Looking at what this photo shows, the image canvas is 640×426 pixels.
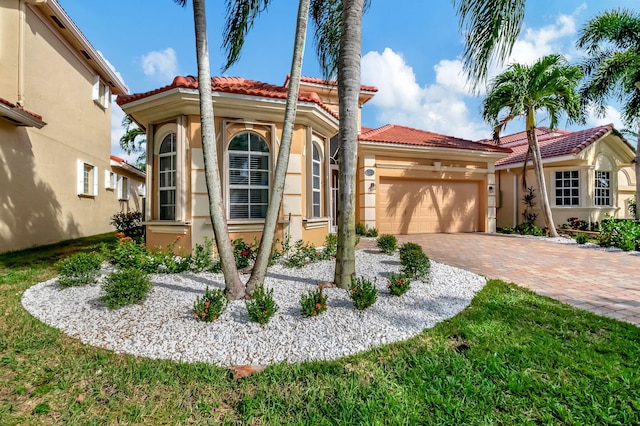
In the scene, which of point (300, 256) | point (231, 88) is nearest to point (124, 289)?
point (300, 256)

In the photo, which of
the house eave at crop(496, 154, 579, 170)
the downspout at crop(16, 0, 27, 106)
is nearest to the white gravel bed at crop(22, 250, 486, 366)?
the downspout at crop(16, 0, 27, 106)

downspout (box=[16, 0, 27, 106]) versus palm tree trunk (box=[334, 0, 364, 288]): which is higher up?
downspout (box=[16, 0, 27, 106])

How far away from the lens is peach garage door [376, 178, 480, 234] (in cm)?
1304

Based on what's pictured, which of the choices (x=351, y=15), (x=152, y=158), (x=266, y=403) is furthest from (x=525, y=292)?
(x=152, y=158)

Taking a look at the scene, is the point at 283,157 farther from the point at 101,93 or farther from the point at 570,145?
the point at 570,145

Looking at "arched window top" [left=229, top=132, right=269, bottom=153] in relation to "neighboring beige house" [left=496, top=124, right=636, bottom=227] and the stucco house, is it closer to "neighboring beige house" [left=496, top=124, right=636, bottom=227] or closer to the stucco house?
the stucco house

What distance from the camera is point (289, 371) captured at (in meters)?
2.81

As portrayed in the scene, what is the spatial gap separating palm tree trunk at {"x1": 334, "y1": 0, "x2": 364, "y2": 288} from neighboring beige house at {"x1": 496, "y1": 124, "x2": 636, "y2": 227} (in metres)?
13.9

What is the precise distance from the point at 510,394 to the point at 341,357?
151 centimetres

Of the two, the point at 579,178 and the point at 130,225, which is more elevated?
→ the point at 579,178

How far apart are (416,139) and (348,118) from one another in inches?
398

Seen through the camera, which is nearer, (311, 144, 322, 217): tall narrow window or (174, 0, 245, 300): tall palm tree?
(174, 0, 245, 300): tall palm tree

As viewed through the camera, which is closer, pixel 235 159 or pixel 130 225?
pixel 235 159

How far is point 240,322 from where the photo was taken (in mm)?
3812
